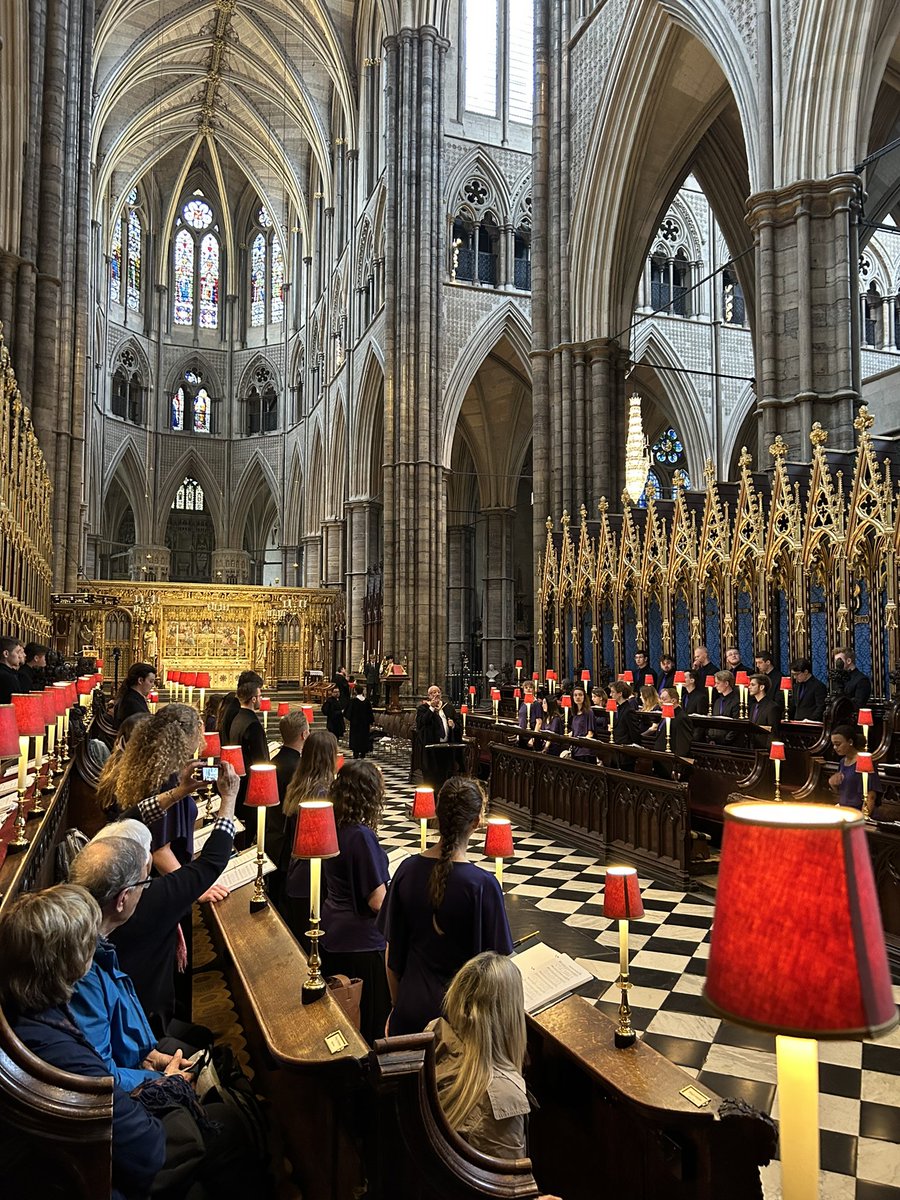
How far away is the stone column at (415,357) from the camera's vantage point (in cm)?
2258

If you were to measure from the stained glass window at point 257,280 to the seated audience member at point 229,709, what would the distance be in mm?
36261

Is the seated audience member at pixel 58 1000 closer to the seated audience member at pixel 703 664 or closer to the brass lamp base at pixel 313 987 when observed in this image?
the brass lamp base at pixel 313 987

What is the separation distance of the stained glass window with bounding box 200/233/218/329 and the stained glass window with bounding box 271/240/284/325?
107 inches

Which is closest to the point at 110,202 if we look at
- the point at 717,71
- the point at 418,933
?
the point at 717,71

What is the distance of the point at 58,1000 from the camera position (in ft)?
6.03

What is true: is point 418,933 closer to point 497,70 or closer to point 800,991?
point 800,991

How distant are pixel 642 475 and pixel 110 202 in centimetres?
2944

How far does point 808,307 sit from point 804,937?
11.4m

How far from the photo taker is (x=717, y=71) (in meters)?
15.3

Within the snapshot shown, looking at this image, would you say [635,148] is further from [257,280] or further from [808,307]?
[257,280]

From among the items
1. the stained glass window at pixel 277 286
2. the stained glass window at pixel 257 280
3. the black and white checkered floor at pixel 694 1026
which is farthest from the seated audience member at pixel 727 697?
the stained glass window at pixel 257 280

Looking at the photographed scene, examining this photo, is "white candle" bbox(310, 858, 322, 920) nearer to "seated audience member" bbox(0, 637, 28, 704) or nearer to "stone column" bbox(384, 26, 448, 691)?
"seated audience member" bbox(0, 637, 28, 704)

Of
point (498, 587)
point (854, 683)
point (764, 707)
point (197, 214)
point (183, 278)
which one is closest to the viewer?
point (764, 707)

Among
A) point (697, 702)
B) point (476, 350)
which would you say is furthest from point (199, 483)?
point (697, 702)
